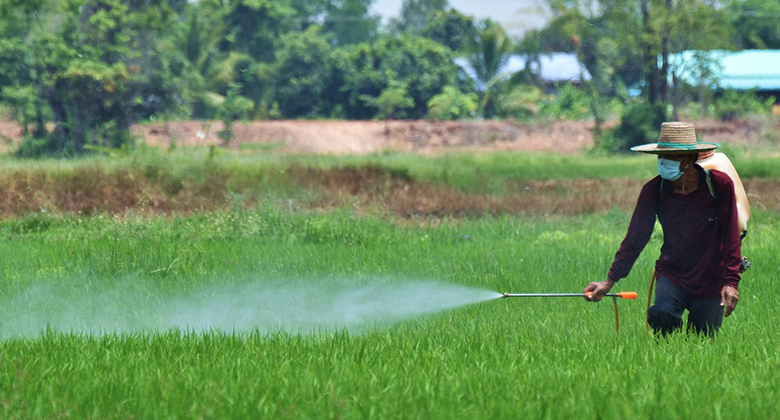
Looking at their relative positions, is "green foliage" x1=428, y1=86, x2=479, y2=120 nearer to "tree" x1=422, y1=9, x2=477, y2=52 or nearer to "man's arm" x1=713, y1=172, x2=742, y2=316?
"tree" x1=422, y1=9, x2=477, y2=52

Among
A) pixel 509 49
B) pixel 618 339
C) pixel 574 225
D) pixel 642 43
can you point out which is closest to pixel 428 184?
pixel 574 225

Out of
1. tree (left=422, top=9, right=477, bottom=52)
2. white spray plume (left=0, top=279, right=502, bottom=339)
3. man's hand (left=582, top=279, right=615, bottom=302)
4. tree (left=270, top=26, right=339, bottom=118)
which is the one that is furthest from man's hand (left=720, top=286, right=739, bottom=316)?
tree (left=422, top=9, right=477, bottom=52)

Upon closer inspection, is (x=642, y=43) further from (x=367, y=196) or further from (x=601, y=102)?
(x=367, y=196)

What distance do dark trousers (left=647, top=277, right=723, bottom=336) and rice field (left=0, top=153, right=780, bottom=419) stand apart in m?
0.10

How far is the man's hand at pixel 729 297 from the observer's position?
492 centimetres

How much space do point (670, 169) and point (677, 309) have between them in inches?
31.7

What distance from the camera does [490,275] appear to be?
8539mm

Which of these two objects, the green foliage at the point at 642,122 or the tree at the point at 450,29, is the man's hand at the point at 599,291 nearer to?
the green foliage at the point at 642,122

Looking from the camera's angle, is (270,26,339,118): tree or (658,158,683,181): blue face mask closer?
(658,158,683,181): blue face mask

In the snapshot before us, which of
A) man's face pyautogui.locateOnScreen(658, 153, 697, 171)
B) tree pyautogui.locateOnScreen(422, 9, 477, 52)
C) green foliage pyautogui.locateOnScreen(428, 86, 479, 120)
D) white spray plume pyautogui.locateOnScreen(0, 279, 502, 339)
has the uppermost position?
tree pyautogui.locateOnScreen(422, 9, 477, 52)

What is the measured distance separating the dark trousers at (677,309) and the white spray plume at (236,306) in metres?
1.49

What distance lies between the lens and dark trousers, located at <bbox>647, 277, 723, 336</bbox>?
5230mm

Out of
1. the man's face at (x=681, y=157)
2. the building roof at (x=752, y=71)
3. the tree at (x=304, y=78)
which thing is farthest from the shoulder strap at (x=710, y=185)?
the building roof at (x=752, y=71)

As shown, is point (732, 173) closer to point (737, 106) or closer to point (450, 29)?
point (737, 106)
